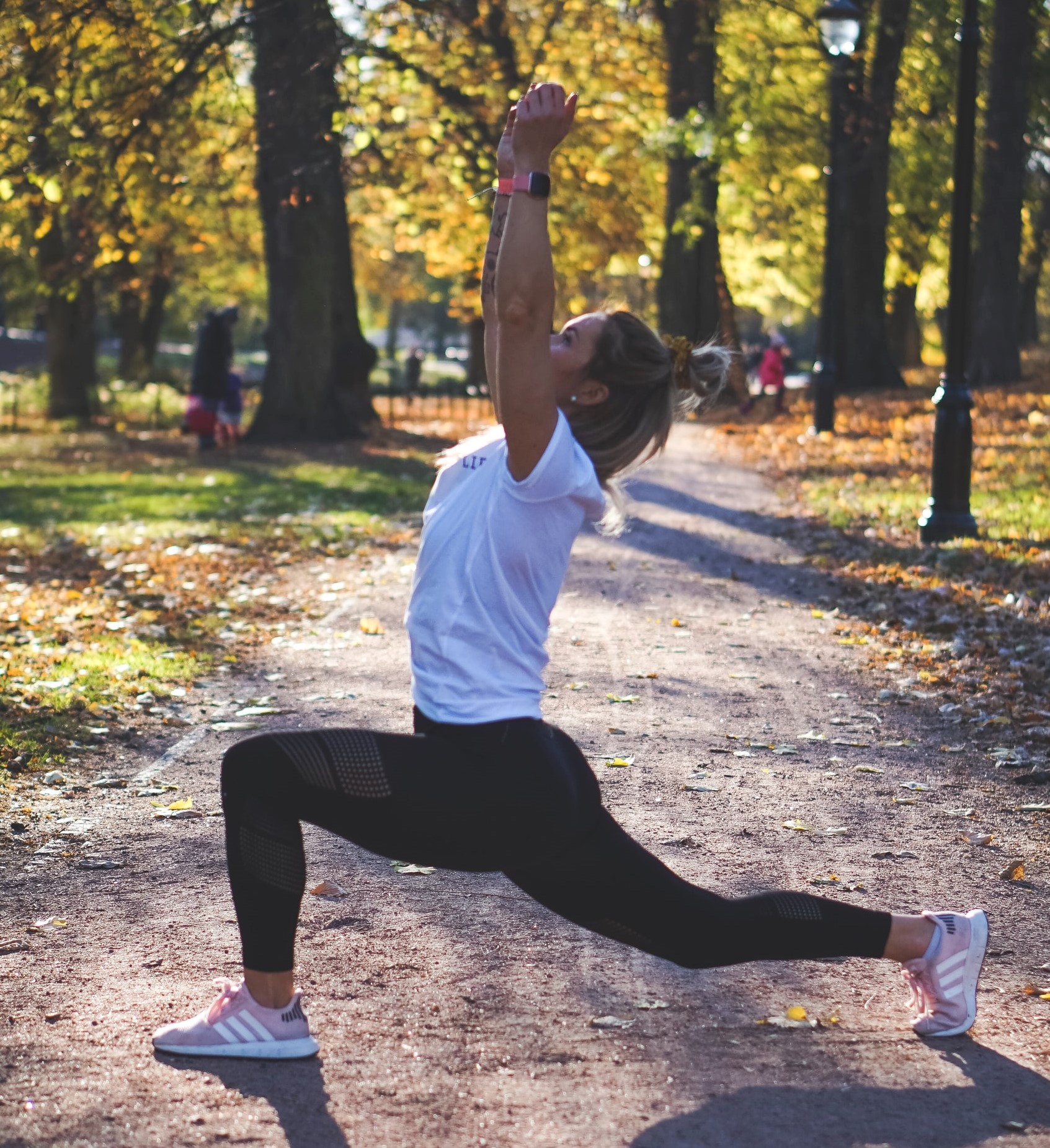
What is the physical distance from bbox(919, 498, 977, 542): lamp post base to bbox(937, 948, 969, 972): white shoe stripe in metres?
9.07

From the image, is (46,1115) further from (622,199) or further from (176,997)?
(622,199)

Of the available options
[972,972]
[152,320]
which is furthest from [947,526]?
[152,320]

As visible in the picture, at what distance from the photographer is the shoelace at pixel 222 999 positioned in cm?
358

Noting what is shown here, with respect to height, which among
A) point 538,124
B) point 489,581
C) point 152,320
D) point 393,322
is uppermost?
point 393,322

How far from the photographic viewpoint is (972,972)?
3.85m

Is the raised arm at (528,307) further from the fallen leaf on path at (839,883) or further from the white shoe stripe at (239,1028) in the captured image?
the fallen leaf on path at (839,883)

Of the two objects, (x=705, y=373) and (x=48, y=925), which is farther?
(x=48, y=925)

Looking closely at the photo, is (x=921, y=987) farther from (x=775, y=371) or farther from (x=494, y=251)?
(x=775, y=371)

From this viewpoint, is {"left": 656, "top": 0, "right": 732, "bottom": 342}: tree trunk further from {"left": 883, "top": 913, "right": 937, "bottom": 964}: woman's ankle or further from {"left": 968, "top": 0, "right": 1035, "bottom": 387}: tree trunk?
{"left": 883, "top": 913, "right": 937, "bottom": 964}: woman's ankle

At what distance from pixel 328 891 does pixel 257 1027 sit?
1340mm

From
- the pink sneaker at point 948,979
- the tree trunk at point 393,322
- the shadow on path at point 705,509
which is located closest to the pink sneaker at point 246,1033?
the pink sneaker at point 948,979

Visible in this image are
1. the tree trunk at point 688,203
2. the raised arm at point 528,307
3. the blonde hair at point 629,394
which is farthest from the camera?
the tree trunk at point 688,203

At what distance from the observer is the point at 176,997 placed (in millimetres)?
4008

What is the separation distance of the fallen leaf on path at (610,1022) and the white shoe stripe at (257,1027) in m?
0.83
